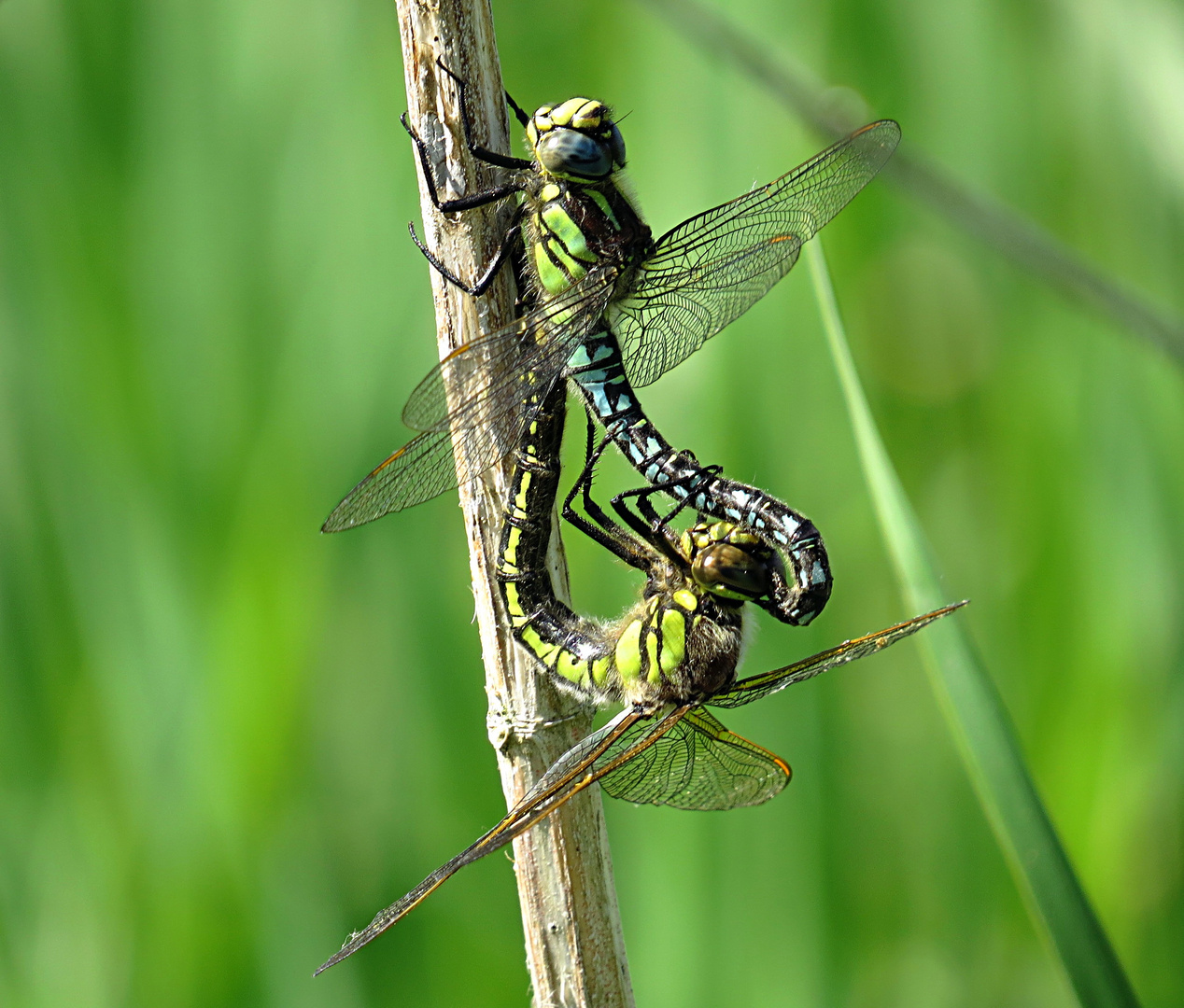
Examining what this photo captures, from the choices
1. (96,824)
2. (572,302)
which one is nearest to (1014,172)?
(572,302)

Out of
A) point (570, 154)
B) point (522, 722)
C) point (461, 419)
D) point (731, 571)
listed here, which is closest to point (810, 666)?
point (731, 571)

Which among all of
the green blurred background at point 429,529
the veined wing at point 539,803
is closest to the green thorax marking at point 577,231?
the green blurred background at point 429,529

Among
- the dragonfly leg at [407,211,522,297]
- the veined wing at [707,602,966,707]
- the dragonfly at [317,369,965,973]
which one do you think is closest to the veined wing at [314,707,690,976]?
the dragonfly at [317,369,965,973]

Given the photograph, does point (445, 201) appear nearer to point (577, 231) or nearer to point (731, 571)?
point (577, 231)

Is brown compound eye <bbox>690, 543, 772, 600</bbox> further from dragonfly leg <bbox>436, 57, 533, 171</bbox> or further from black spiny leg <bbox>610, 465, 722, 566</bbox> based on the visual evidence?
dragonfly leg <bbox>436, 57, 533, 171</bbox>

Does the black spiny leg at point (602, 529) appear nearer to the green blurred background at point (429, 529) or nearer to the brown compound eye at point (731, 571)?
the brown compound eye at point (731, 571)

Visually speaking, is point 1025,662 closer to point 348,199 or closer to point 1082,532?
point 1082,532
